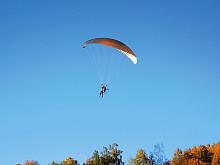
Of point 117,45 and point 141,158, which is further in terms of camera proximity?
point 141,158

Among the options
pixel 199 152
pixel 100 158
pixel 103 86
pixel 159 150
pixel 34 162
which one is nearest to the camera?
pixel 103 86

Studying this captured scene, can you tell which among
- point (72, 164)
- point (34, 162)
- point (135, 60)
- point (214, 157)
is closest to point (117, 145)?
point (72, 164)

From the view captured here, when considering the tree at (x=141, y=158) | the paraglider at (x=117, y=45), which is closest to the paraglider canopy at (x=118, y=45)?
the paraglider at (x=117, y=45)

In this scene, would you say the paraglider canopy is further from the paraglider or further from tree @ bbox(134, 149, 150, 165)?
tree @ bbox(134, 149, 150, 165)

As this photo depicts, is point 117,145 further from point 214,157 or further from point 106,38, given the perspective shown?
point 106,38

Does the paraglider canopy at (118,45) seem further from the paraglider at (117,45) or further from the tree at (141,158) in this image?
the tree at (141,158)

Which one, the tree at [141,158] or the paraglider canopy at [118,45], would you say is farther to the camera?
the tree at [141,158]

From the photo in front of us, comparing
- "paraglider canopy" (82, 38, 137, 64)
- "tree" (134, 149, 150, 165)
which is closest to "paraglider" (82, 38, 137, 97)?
"paraglider canopy" (82, 38, 137, 64)

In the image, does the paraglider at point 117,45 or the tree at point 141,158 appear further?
the tree at point 141,158

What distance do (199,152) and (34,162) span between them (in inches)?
1463

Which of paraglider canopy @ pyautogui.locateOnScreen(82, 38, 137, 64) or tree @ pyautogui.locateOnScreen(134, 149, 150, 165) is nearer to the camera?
→ paraglider canopy @ pyautogui.locateOnScreen(82, 38, 137, 64)

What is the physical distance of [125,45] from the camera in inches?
2608

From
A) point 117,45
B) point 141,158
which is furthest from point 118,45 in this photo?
point 141,158

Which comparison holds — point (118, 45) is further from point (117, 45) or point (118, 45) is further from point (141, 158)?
point (141, 158)
